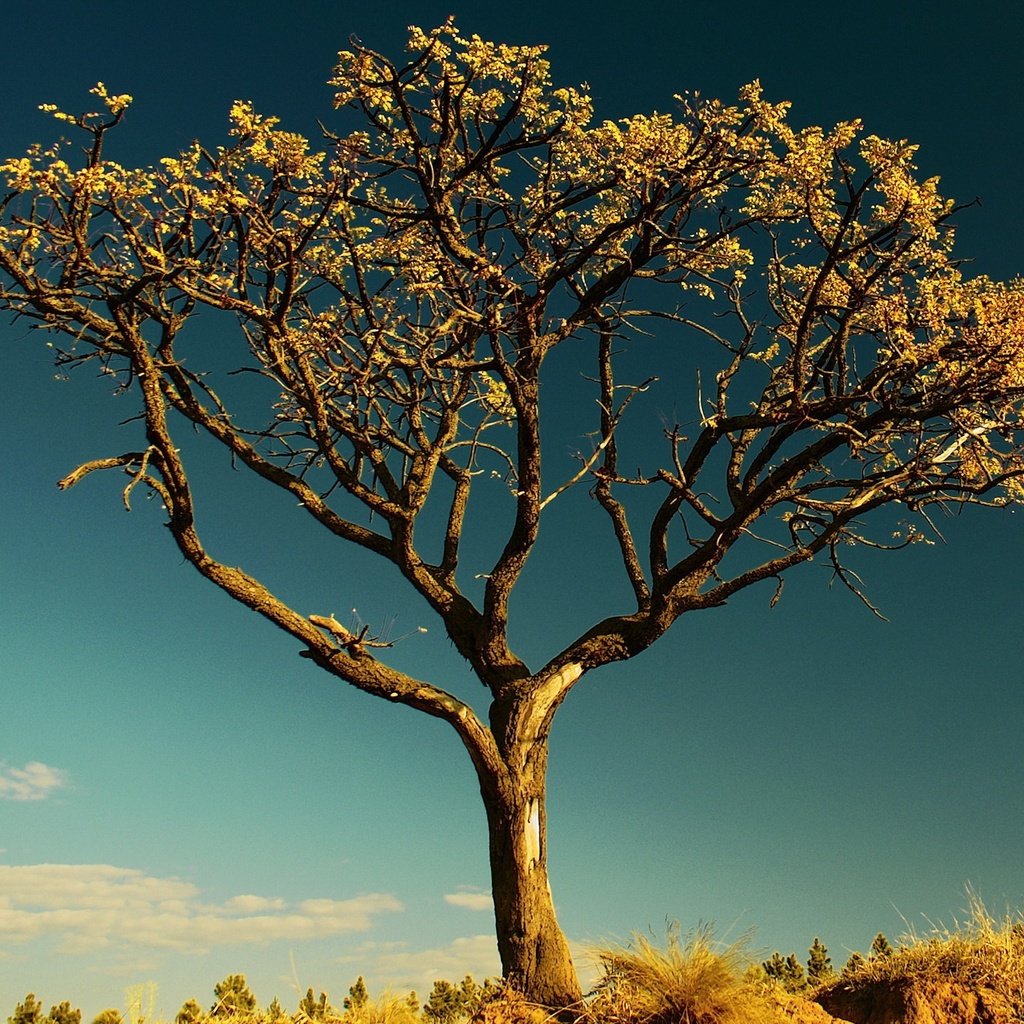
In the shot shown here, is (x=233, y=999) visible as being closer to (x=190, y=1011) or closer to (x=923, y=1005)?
(x=190, y=1011)

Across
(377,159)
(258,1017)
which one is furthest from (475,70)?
(258,1017)

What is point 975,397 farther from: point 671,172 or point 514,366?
point 514,366

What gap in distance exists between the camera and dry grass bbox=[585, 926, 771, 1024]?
979cm

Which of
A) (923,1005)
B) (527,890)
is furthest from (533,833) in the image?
(923,1005)

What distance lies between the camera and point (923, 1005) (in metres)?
10.8

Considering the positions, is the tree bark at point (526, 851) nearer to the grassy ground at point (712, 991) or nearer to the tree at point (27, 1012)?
the grassy ground at point (712, 991)

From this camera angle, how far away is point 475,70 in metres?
12.1

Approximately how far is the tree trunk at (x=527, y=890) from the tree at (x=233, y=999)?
9.17 feet

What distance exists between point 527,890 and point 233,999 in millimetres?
4460

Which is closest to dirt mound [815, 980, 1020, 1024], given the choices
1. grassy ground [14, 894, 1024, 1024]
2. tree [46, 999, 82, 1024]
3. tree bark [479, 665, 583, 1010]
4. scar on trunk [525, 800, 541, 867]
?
grassy ground [14, 894, 1024, 1024]

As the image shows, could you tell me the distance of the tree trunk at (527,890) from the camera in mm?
10789

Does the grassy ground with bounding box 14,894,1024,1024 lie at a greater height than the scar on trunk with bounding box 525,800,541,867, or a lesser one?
lesser

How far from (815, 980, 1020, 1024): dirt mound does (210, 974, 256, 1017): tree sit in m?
6.55

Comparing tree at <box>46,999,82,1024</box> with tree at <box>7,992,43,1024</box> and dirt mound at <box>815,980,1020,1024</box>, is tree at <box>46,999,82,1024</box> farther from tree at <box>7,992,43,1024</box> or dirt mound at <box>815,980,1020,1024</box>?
dirt mound at <box>815,980,1020,1024</box>
